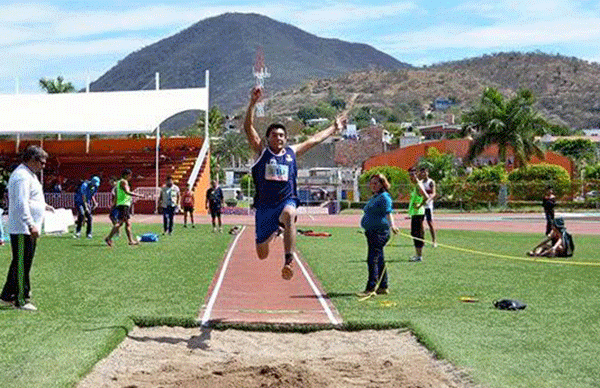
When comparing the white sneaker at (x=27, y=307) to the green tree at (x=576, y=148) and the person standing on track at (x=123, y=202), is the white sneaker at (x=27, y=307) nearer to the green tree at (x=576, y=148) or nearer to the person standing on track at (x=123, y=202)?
the person standing on track at (x=123, y=202)

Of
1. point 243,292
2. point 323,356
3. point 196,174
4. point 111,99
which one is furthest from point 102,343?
point 111,99

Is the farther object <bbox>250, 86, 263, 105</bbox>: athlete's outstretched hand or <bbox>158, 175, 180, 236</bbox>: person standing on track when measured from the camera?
Result: <bbox>158, 175, 180, 236</bbox>: person standing on track

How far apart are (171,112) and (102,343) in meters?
44.5

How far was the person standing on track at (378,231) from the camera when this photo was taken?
1347 cm

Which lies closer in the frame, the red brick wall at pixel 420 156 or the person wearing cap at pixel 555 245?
the person wearing cap at pixel 555 245

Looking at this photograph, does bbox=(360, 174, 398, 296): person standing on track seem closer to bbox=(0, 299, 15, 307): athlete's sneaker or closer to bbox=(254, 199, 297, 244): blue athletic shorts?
bbox=(254, 199, 297, 244): blue athletic shorts

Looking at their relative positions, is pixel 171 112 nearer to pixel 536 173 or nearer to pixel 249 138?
pixel 536 173

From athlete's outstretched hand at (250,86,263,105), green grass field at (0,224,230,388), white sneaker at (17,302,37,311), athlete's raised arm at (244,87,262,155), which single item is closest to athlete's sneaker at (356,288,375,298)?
green grass field at (0,224,230,388)

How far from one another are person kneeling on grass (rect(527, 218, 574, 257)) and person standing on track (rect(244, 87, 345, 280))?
10.6 meters

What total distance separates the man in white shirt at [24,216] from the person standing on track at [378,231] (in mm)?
4623

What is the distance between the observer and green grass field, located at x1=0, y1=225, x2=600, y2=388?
8.28 m

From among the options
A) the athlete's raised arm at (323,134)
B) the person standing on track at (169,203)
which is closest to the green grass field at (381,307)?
the athlete's raised arm at (323,134)

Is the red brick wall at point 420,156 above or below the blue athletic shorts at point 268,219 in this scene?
above

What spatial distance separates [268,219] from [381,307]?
2254mm
